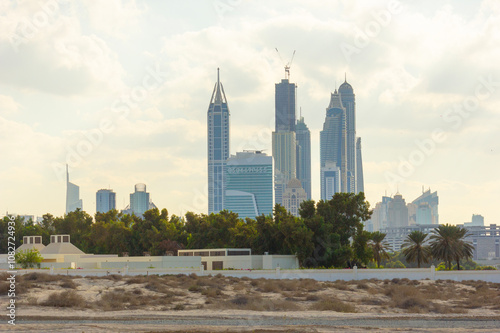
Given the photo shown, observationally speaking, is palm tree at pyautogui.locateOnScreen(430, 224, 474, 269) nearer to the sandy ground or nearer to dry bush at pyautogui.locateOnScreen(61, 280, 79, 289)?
the sandy ground

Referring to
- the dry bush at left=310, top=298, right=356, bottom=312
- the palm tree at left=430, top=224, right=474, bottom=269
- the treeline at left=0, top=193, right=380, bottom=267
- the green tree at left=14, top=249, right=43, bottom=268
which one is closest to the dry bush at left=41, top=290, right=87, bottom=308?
the dry bush at left=310, top=298, right=356, bottom=312

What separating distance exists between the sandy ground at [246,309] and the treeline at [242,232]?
24.3 m

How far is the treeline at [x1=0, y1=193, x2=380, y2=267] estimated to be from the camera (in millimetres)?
88625

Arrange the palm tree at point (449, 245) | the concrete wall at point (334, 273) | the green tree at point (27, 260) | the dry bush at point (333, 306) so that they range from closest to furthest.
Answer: the dry bush at point (333, 306) < the concrete wall at point (334, 273) < the green tree at point (27, 260) < the palm tree at point (449, 245)

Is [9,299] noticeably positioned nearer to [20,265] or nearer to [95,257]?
[20,265]

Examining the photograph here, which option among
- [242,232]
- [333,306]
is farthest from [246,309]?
[242,232]

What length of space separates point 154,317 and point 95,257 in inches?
1950

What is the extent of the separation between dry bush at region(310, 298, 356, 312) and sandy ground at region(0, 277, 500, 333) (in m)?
0.52

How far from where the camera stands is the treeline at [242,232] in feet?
291

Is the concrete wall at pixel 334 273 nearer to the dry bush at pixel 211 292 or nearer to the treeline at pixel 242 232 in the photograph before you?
the dry bush at pixel 211 292

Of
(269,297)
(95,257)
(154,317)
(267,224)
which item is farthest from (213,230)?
(154,317)

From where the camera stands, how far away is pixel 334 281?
2589 inches

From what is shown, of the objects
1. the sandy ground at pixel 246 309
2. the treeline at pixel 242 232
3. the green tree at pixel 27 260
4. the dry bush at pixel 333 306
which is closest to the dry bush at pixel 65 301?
the sandy ground at pixel 246 309

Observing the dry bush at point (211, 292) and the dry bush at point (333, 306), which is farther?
the dry bush at point (211, 292)
